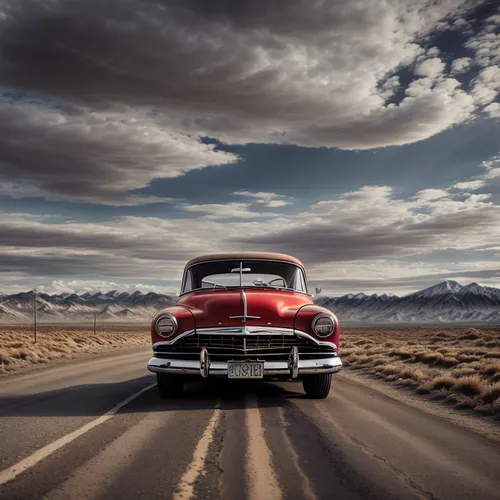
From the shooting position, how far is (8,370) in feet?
49.8

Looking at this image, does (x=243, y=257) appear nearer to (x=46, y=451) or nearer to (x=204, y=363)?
(x=204, y=363)

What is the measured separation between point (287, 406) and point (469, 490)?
3849mm

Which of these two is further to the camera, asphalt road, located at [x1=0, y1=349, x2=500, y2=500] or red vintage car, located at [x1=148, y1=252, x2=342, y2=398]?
red vintage car, located at [x1=148, y1=252, x2=342, y2=398]

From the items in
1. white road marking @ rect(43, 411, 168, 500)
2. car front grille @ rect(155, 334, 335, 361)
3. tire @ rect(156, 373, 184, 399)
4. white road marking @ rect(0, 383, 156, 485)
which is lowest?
white road marking @ rect(43, 411, 168, 500)

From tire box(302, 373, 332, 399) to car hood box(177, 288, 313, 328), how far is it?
114cm

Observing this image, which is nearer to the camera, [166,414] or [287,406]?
[166,414]

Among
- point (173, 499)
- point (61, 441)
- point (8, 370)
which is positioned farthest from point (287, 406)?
point (8, 370)

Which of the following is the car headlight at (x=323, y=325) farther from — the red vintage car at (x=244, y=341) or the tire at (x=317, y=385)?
the tire at (x=317, y=385)

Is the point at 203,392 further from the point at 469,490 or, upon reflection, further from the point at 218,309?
the point at 469,490

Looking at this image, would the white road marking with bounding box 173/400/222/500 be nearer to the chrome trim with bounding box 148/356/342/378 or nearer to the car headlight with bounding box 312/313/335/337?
the chrome trim with bounding box 148/356/342/378

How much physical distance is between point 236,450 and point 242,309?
9.90 feet

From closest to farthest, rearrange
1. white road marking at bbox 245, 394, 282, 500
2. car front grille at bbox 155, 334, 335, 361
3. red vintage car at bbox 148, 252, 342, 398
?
1. white road marking at bbox 245, 394, 282, 500
2. red vintage car at bbox 148, 252, 342, 398
3. car front grille at bbox 155, 334, 335, 361

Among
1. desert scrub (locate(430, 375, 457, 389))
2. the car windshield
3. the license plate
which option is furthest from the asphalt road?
desert scrub (locate(430, 375, 457, 389))

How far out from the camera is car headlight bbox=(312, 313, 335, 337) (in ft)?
25.7
